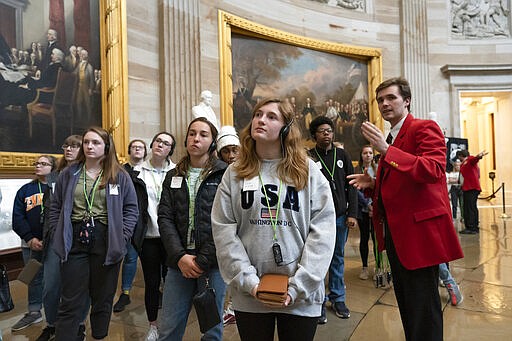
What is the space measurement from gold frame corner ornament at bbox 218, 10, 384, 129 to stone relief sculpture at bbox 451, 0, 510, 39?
12.4 feet

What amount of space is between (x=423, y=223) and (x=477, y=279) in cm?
328

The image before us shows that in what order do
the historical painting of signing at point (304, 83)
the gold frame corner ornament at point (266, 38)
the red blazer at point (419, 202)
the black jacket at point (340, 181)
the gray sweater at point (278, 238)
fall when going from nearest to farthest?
the gray sweater at point (278, 238)
the red blazer at point (419, 202)
the black jacket at point (340, 181)
the gold frame corner ornament at point (266, 38)
the historical painting of signing at point (304, 83)

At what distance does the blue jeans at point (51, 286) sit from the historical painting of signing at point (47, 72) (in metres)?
2.89

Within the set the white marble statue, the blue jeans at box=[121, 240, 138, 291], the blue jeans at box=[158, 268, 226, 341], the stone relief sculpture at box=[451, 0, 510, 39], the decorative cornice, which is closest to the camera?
the blue jeans at box=[158, 268, 226, 341]

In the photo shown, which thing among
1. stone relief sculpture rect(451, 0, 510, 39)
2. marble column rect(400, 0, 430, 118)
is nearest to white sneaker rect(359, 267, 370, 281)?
marble column rect(400, 0, 430, 118)

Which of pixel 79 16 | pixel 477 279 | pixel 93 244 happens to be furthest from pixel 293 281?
pixel 79 16

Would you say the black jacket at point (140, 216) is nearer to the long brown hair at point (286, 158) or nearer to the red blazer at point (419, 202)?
the long brown hair at point (286, 158)

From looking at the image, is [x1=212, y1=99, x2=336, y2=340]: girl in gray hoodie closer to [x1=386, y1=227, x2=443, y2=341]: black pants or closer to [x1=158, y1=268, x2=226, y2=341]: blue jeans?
[x1=158, y1=268, x2=226, y2=341]: blue jeans

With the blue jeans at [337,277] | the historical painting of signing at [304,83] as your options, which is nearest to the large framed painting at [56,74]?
the historical painting of signing at [304,83]

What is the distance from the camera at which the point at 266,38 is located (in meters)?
9.45

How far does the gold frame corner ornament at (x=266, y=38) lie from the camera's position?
8352mm

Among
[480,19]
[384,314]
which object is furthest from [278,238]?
[480,19]

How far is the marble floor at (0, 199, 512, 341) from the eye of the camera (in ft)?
10.1

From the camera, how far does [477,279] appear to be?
4.57m
